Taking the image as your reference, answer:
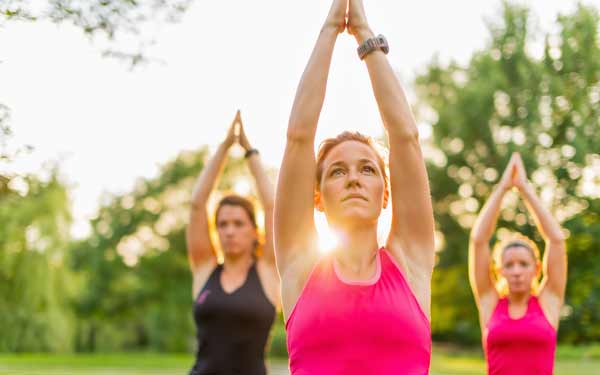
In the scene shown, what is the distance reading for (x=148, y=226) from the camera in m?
45.9

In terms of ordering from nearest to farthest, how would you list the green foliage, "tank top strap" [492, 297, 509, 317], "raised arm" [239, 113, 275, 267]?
"raised arm" [239, 113, 275, 267], "tank top strap" [492, 297, 509, 317], the green foliage

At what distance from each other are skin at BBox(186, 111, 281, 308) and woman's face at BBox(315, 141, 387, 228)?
2.67 meters

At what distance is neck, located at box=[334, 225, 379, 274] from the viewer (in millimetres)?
2574

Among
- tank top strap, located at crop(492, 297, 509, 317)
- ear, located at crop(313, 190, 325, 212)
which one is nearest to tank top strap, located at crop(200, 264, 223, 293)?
tank top strap, located at crop(492, 297, 509, 317)

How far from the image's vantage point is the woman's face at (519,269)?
233 inches

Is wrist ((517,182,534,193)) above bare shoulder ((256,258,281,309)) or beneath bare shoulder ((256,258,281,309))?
above

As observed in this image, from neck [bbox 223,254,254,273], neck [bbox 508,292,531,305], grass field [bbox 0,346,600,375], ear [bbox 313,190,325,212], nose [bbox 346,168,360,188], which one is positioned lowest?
grass field [bbox 0,346,600,375]

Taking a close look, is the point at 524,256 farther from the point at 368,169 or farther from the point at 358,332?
the point at 358,332

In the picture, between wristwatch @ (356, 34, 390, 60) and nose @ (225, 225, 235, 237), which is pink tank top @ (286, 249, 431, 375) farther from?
nose @ (225, 225, 235, 237)

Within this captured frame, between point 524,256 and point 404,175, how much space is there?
368 centimetres

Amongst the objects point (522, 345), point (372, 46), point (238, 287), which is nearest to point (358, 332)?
point (372, 46)

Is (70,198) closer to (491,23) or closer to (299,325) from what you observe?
(491,23)

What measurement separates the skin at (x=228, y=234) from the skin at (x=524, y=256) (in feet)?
5.34

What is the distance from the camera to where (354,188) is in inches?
99.0
